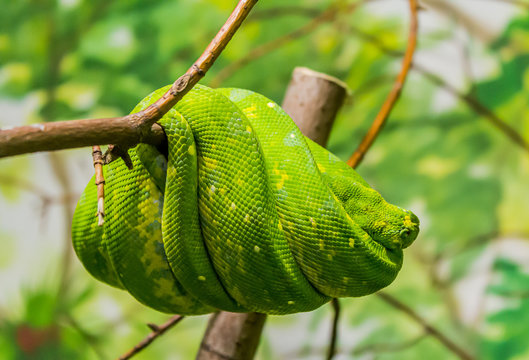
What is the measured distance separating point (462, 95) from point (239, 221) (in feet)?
8.86

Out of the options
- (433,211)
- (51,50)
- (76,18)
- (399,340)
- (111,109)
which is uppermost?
(76,18)

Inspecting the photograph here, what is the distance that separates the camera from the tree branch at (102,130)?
687 mm

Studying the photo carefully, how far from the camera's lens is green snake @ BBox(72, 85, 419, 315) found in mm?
992

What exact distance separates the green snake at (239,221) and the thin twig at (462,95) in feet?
7.55

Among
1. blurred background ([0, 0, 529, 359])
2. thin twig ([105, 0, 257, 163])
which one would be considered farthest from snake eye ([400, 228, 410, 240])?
blurred background ([0, 0, 529, 359])

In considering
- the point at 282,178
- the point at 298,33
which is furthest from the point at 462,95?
the point at 282,178

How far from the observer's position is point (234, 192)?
3.24 feet

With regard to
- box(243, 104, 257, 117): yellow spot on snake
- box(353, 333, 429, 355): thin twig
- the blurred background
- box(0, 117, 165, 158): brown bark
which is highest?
box(0, 117, 165, 158): brown bark

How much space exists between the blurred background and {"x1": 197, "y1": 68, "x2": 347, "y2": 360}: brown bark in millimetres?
1356

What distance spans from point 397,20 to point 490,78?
0.73 m

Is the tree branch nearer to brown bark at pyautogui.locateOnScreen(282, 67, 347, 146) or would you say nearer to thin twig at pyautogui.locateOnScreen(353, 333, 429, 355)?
brown bark at pyautogui.locateOnScreen(282, 67, 347, 146)

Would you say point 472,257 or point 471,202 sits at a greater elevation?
point 471,202

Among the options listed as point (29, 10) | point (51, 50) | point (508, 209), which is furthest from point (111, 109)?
point (508, 209)

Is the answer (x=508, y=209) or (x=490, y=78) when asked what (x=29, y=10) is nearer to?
(x=490, y=78)
